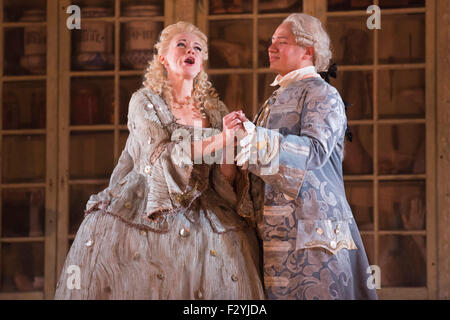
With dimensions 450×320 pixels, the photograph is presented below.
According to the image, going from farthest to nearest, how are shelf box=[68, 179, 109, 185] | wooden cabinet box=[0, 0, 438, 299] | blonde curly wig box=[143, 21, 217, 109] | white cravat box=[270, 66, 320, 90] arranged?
shelf box=[68, 179, 109, 185], wooden cabinet box=[0, 0, 438, 299], blonde curly wig box=[143, 21, 217, 109], white cravat box=[270, 66, 320, 90]

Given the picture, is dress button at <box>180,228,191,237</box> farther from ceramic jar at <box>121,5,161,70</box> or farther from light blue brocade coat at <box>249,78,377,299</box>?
ceramic jar at <box>121,5,161,70</box>

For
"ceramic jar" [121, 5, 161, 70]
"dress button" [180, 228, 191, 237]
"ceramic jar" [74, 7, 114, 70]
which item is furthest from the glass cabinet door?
"dress button" [180, 228, 191, 237]

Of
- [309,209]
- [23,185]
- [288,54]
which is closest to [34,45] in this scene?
[23,185]

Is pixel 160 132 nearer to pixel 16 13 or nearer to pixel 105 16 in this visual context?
pixel 105 16

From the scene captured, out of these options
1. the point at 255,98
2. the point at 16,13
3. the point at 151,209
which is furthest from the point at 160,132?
the point at 16,13

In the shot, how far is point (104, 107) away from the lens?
11.8 feet

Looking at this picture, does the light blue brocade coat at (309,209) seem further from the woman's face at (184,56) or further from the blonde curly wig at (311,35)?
the woman's face at (184,56)

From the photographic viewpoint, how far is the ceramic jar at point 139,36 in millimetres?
3537

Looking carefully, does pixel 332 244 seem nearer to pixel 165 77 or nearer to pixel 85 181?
pixel 165 77

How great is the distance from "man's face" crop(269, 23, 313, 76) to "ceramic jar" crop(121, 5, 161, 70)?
4.32 ft

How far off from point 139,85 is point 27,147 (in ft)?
2.04

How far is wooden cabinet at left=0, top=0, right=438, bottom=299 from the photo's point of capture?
3396 millimetres

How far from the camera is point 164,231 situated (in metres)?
2.18
